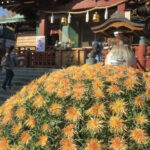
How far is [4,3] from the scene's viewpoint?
11594mm

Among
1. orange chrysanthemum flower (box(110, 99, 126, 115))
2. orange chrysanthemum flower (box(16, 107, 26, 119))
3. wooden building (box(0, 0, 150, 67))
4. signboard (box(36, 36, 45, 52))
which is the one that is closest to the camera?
orange chrysanthemum flower (box(110, 99, 126, 115))

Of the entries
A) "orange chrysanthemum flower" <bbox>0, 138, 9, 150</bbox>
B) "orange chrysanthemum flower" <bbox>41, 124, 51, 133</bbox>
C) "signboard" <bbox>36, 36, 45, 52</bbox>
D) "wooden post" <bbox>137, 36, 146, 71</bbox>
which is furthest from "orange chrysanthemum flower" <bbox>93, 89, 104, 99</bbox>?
"signboard" <bbox>36, 36, 45, 52</bbox>

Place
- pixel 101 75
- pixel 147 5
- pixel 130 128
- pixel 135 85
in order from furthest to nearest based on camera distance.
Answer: pixel 147 5, pixel 101 75, pixel 135 85, pixel 130 128

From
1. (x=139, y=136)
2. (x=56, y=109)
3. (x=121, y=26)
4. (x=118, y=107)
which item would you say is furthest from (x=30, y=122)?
(x=121, y=26)

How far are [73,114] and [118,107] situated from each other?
1.10 ft

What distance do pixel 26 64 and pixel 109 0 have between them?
19.5ft

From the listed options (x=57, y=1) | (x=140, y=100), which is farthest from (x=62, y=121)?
(x=57, y=1)

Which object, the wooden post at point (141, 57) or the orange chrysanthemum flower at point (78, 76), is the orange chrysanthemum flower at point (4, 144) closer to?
the orange chrysanthemum flower at point (78, 76)

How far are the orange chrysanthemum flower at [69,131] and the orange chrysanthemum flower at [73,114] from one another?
0.16ft

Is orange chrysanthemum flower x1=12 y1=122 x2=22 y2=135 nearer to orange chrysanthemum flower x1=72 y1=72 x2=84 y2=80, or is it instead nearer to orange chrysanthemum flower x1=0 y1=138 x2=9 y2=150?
orange chrysanthemum flower x1=0 y1=138 x2=9 y2=150

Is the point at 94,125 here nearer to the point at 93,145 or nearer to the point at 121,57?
the point at 93,145

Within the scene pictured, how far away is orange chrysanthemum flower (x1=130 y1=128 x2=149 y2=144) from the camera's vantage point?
1.18 metres

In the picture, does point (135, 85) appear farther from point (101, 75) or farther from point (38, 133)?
point (38, 133)

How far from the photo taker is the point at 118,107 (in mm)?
1281
